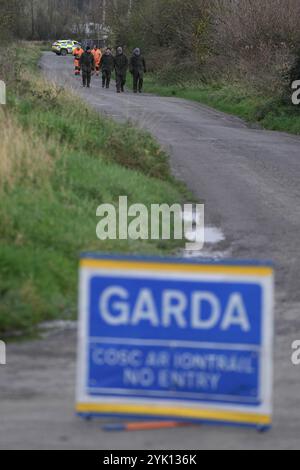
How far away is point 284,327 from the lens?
9930mm

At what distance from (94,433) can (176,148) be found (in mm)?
16753

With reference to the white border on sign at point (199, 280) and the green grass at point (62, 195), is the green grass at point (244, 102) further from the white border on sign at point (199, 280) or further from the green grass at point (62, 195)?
the white border on sign at point (199, 280)

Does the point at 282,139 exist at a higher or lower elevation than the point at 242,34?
lower

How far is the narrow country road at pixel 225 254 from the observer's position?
693cm

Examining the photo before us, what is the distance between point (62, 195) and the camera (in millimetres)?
12953

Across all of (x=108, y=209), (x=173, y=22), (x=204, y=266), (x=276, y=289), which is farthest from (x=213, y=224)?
(x=173, y=22)

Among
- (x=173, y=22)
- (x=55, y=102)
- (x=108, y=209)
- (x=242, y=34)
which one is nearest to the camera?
(x=108, y=209)

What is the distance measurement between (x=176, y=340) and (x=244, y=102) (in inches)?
1132

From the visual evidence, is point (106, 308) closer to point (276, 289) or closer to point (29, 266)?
point (29, 266)

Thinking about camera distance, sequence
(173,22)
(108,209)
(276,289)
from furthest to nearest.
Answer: (173,22) → (108,209) → (276,289)
